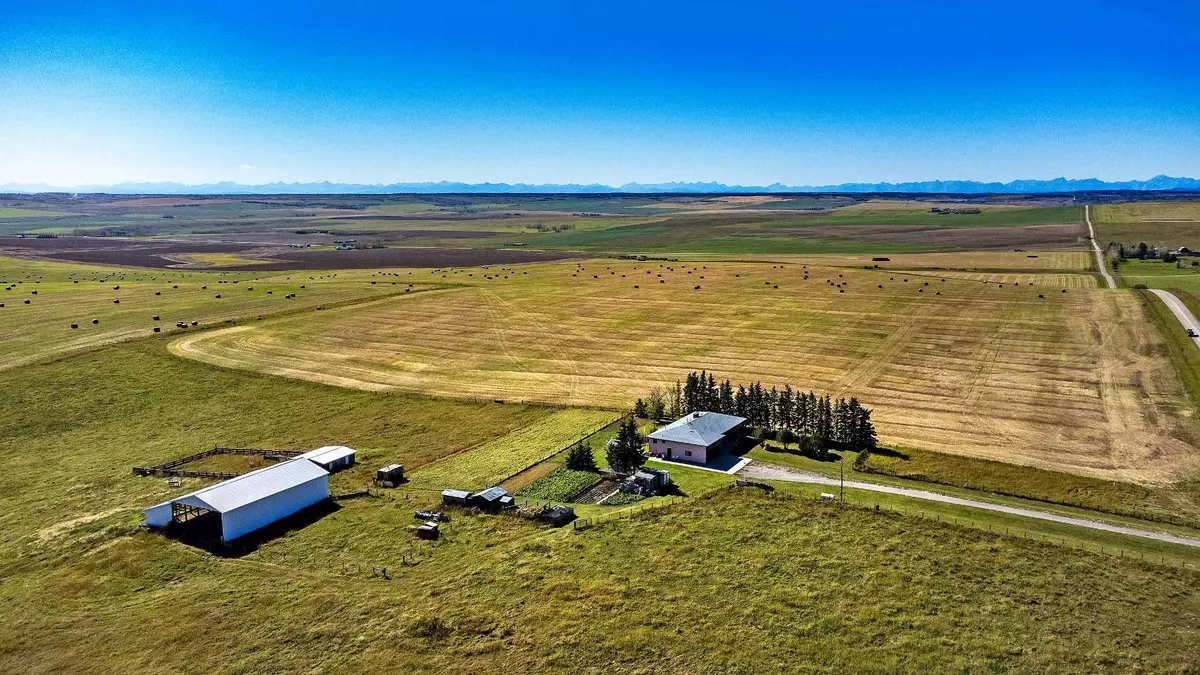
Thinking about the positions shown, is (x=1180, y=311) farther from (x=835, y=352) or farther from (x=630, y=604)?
(x=630, y=604)

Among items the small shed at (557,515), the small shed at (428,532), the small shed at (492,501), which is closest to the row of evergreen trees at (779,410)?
the small shed at (492,501)

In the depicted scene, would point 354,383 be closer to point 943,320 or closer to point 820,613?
point 820,613

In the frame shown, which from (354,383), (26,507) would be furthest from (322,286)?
(26,507)

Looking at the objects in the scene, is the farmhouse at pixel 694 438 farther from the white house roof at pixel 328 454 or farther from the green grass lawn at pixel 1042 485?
the white house roof at pixel 328 454

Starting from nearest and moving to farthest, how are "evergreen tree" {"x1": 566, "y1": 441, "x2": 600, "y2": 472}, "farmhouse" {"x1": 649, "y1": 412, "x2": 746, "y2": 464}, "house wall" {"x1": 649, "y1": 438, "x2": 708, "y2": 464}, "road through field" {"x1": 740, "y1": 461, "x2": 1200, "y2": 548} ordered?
"road through field" {"x1": 740, "y1": 461, "x2": 1200, "y2": 548} → "evergreen tree" {"x1": 566, "y1": 441, "x2": 600, "y2": 472} → "house wall" {"x1": 649, "y1": 438, "x2": 708, "y2": 464} → "farmhouse" {"x1": 649, "y1": 412, "x2": 746, "y2": 464}

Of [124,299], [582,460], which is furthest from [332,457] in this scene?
[124,299]

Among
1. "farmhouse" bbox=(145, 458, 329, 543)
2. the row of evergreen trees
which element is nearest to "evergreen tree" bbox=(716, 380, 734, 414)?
the row of evergreen trees

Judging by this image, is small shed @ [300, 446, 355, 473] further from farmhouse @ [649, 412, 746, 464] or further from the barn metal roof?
farmhouse @ [649, 412, 746, 464]
